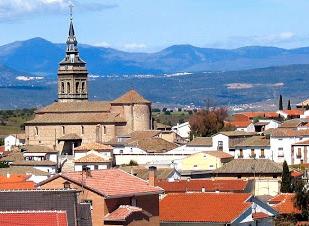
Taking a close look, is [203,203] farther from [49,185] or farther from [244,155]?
[244,155]

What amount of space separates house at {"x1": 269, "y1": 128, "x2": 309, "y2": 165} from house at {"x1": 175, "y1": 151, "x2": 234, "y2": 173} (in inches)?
147

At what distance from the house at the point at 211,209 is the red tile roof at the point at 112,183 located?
2.32 m

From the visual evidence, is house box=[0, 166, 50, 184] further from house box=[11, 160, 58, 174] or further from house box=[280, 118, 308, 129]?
house box=[280, 118, 308, 129]

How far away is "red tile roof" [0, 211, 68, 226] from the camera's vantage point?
26.9 m

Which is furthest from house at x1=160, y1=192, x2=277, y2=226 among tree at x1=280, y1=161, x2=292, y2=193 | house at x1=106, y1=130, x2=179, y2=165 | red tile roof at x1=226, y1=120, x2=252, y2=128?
red tile roof at x1=226, y1=120, x2=252, y2=128

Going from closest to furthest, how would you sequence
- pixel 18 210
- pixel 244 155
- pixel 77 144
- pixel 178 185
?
1. pixel 18 210
2. pixel 178 185
3. pixel 244 155
4. pixel 77 144

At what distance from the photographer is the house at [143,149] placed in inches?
3036

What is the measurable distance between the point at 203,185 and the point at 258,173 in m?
11.1

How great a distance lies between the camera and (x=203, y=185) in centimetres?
4809

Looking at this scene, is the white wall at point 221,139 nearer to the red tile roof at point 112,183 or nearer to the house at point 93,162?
the house at point 93,162

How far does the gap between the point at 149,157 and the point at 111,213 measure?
45946mm

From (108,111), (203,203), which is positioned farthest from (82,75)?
(203,203)

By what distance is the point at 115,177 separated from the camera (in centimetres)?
3359

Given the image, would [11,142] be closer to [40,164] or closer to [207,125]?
[207,125]
